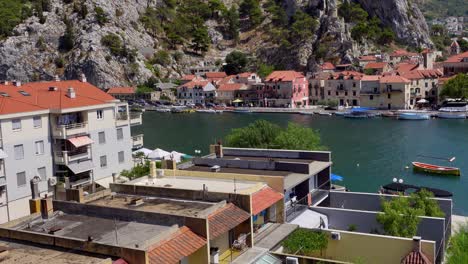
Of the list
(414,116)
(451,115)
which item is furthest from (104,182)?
(451,115)

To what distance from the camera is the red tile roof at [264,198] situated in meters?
15.7

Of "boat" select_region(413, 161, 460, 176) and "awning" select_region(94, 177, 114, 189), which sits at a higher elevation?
"awning" select_region(94, 177, 114, 189)

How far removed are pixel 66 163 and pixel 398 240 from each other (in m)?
18.7

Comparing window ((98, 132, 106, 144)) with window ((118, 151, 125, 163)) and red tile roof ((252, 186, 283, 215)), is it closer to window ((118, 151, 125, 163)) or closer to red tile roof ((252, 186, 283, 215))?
window ((118, 151, 125, 163))

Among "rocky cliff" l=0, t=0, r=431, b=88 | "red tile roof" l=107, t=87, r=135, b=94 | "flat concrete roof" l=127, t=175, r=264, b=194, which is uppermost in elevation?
"rocky cliff" l=0, t=0, r=431, b=88

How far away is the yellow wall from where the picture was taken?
15508 millimetres

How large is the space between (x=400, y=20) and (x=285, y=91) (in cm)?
4181

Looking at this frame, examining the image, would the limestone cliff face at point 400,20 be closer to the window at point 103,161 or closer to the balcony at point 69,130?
the window at point 103,161

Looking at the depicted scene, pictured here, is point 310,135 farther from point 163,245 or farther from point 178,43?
point 178,43

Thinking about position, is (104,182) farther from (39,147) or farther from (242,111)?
(242,111)

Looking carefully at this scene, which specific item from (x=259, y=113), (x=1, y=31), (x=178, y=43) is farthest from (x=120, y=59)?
(x=259, y=113)

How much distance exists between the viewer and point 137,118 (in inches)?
1355

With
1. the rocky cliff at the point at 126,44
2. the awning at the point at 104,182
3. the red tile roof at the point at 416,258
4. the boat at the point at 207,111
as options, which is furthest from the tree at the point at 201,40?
the red tile roof at the point at 416,258

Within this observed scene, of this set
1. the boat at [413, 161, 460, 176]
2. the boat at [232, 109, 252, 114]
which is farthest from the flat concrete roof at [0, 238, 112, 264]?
the boat at [232, 109, 252, 114]
